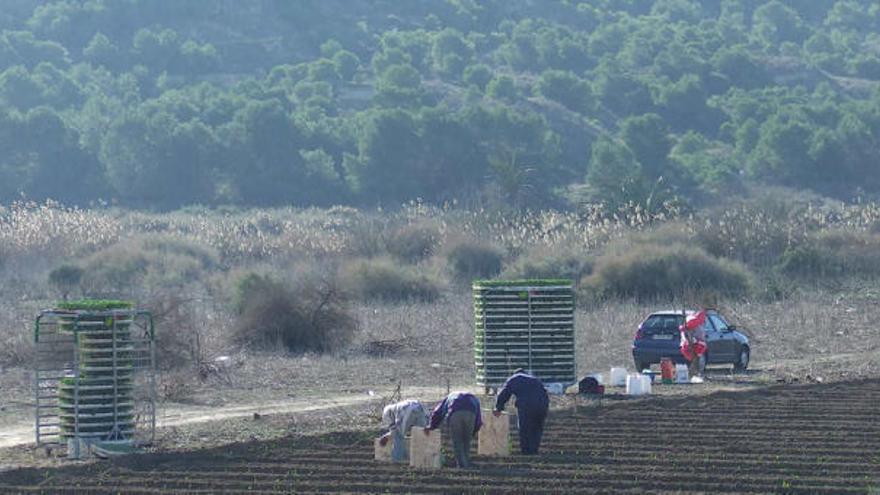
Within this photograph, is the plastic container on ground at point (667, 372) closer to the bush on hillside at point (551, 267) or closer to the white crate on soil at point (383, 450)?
the white crate on soil at point (383, 450)

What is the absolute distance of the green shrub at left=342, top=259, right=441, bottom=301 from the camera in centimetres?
4997

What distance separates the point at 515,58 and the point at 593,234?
60527 millimetres

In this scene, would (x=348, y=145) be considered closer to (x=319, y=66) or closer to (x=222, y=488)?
(x=319, y=66)

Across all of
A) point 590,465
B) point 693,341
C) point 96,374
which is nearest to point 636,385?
point 693,341

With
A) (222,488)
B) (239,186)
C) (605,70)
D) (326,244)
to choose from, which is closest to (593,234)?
(326,244)

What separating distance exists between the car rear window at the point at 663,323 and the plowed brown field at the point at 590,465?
659 cm

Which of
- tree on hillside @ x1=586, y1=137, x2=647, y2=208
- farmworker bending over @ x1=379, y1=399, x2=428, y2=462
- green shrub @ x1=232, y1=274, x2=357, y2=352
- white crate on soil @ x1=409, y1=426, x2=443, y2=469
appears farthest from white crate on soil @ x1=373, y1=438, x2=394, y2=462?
tree on hillside @ x1=586, y1=137, x2=647, y2=208

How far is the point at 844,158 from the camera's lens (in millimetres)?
89875

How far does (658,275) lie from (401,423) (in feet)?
106

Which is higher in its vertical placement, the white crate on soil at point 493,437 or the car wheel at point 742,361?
the car wheel at point 742,361

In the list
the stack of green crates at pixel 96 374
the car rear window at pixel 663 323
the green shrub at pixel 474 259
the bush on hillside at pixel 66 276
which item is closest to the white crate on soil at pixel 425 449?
the stack of green crates at pixel 96 374

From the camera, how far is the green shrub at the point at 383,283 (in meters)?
50.0

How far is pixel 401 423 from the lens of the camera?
20109 mm

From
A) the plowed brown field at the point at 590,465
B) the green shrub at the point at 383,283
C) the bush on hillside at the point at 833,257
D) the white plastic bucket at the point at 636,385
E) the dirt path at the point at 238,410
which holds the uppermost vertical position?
the bush on hillside at the point at 833,257
